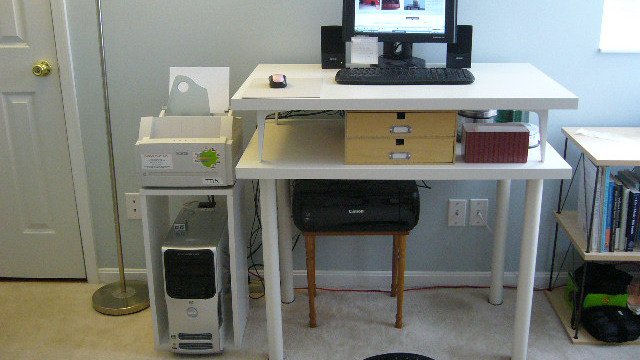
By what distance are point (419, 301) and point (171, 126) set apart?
3.92ft

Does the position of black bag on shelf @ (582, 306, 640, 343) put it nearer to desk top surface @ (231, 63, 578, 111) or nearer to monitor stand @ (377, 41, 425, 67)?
desk top surface @ (231, 63, 578, 111)

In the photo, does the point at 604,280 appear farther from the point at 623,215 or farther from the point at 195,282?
the point at 195,282

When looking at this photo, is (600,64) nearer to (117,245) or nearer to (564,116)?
(564,116)

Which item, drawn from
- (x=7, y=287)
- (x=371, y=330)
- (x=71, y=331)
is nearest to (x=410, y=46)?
(x=371, y=330)

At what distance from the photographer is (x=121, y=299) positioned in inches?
104

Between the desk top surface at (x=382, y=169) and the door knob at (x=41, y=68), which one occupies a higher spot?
the door knob at (x=41, y=68)

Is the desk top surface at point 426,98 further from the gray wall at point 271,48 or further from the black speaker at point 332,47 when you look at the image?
the gray wall at point 271,48

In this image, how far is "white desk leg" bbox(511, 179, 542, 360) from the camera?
2.04 metres

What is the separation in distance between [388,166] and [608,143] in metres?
0.84

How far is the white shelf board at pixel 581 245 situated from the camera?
2238 millimetres

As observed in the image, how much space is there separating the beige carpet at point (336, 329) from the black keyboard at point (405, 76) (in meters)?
0.95

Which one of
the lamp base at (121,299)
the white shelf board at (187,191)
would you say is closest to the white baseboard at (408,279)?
the lamp base at (121,299)

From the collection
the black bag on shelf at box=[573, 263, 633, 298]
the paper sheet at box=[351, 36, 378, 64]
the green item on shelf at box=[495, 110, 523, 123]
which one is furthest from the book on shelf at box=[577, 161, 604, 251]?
the paper sheet at box=[351, 36, 378, 64]

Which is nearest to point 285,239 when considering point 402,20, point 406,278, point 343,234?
point 343,234
